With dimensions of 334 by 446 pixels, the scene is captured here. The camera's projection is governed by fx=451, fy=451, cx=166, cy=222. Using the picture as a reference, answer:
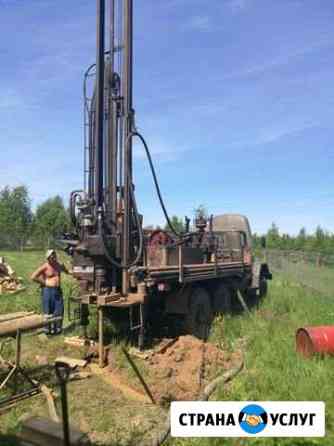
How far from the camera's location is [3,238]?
4409 centimetres

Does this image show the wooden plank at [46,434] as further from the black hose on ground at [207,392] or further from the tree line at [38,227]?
the tree line at [38,227]

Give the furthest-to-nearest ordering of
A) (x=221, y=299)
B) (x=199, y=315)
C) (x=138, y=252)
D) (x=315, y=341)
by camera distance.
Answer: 1. (x=221, y=299)
2. (x=199, y=315)
3. (x=138, y=252)
4. (x=315, y=341)

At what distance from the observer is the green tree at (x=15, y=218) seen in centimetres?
4509

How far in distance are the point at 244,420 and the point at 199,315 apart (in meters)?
4.72

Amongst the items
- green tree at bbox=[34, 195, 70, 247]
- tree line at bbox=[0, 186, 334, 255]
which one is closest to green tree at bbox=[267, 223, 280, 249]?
tree line at bbox=[0, 186, 334, 255]

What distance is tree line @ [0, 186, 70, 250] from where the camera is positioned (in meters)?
45.8

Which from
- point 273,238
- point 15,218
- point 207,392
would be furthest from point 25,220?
point 207,392

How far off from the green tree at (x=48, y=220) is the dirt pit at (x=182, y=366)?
3873 cm

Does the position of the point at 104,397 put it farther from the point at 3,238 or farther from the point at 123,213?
the point at 3,238

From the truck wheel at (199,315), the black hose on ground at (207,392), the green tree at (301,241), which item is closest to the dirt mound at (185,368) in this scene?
the black hose on ground at (207,392)

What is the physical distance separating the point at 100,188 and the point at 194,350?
3183 millimetres

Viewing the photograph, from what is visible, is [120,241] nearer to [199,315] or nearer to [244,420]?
[199,315]

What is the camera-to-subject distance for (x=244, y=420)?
4109 millimetres

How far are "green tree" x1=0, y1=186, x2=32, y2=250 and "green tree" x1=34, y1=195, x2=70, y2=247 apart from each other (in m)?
1.15
